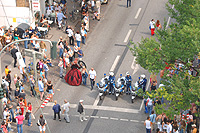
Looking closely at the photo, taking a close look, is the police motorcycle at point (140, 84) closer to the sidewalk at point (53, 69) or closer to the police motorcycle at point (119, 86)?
the police motorcycle at point (119, 86)

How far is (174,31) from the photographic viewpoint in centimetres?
2567

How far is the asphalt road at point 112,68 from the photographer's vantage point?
28141mm

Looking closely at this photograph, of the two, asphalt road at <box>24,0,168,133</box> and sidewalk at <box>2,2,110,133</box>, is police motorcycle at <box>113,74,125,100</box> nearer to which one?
asphalt road at <box>24,0,168,133</box>

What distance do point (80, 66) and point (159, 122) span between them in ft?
29.2

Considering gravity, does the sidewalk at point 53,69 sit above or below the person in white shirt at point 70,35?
below

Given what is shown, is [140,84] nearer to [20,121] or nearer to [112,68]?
[112,68]

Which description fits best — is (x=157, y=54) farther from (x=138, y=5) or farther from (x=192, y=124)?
(x=138, y=5)

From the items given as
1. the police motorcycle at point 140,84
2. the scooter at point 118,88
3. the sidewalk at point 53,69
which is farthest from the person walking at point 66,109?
the police motorcycle at point 140,84

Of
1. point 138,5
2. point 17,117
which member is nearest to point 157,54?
point 17,117

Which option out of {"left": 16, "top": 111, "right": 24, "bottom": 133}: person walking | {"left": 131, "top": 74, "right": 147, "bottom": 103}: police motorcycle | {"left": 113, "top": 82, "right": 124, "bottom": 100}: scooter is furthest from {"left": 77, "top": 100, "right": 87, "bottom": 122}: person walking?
{"left": 131, "top": 74, "right": 147, "bottom": 103}: police motorcycle

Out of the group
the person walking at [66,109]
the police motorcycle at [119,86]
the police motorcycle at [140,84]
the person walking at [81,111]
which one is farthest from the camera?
the police motorcycle at [119,86]

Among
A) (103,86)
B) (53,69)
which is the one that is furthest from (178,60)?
(53,69)

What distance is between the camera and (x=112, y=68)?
3388 cm

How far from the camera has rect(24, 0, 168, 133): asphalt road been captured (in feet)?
92.3
